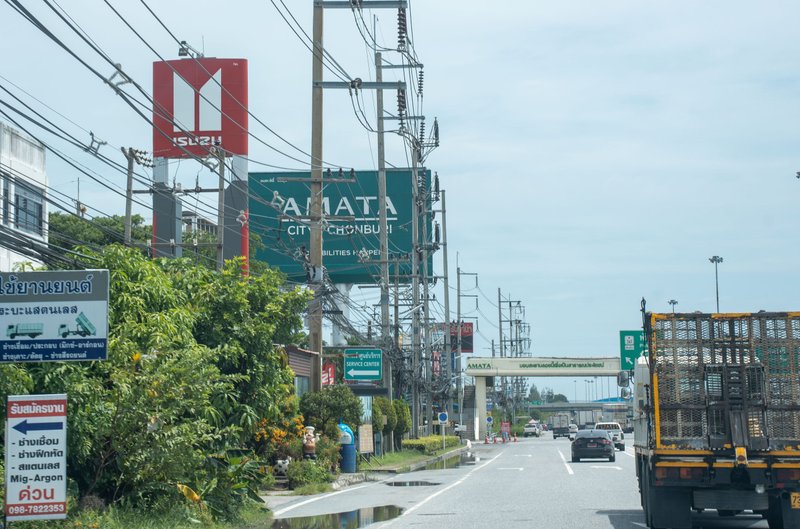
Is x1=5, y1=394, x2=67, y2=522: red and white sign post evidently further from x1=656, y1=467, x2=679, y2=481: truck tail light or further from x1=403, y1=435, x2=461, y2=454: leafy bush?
x1=403, y1=435, x2=461, y2=454: leafy bush

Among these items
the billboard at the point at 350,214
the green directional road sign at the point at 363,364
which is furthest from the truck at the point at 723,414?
the billboard at the point at 350,214

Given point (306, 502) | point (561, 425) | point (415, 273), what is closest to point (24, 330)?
point (306, 502)

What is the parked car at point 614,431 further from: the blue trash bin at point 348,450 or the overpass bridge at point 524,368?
the blue trash bin at point 348,450

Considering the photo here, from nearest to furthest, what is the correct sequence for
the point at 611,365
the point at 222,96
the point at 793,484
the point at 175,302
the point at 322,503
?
the point at 793,484
the point at 175,302
the point at 322,503
the point at 222,96
the point at 611,365

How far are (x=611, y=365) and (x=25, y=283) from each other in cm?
8764

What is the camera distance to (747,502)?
623 inches

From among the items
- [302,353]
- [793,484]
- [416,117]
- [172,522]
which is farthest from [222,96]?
[793,484]

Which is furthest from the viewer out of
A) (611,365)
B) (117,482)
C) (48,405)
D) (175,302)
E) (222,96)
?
(611,365)

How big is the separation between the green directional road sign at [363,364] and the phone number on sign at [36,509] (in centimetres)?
3030

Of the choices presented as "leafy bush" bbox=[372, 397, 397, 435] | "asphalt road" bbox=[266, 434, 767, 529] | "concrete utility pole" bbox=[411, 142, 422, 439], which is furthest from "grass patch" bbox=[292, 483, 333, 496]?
"concrete utility pole" bbox=[411, 142, 422, 439]

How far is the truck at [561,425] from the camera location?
118 meters

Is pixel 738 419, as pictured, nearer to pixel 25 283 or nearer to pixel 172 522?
pixel 172 522

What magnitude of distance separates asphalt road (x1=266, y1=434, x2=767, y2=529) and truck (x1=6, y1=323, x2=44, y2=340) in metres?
7.35

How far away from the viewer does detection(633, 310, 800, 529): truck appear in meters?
15.7
